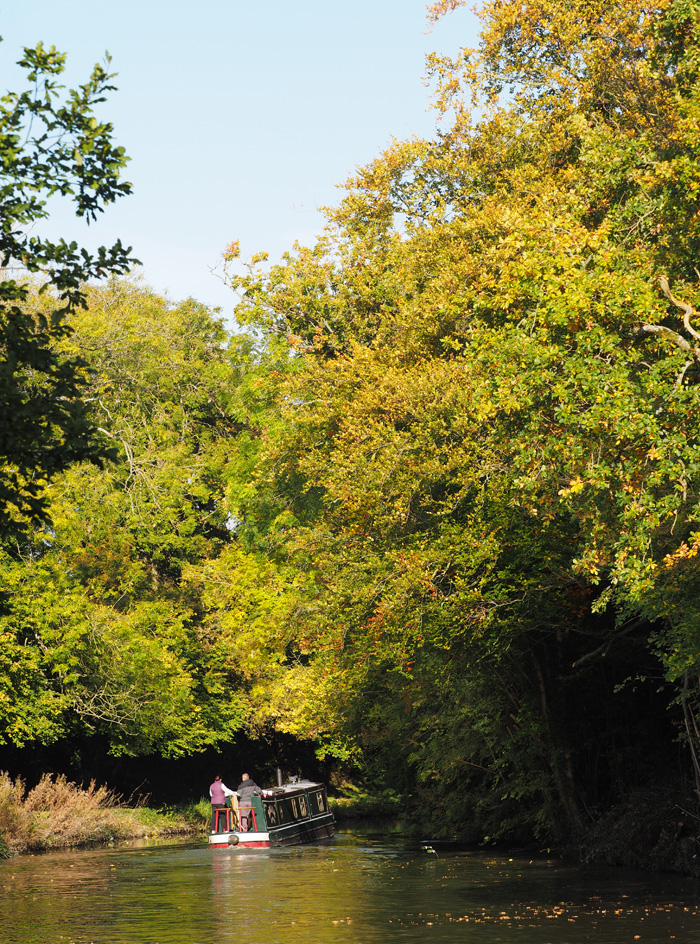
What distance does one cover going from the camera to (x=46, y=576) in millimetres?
40406

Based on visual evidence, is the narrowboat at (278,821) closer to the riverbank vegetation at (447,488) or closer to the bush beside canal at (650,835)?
the riverbank vegetation at (447,488)

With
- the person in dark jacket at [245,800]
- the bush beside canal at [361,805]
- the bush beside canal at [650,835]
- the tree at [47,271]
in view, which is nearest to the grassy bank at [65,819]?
the person in dark jacket at [245,800]

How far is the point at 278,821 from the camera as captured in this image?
3688cm

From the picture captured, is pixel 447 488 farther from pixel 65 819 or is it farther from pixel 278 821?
pixel 65 819

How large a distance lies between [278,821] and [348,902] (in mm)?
16506

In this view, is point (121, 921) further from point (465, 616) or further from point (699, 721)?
point (699, 721)

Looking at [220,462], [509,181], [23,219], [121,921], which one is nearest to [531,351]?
[23,219]

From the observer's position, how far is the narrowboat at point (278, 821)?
35.3 metres

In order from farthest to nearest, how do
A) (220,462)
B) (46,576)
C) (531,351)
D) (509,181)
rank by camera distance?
(220,462), (46,576), (509,181), (531,351)

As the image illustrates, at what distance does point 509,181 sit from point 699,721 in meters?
13.4

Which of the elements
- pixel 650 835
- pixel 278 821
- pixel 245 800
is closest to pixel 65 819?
pixel 245 800

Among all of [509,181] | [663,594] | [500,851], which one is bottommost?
[500,851]

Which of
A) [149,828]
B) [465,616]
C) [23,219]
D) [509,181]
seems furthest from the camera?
[149,828]

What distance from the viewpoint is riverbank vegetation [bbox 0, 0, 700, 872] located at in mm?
17375
